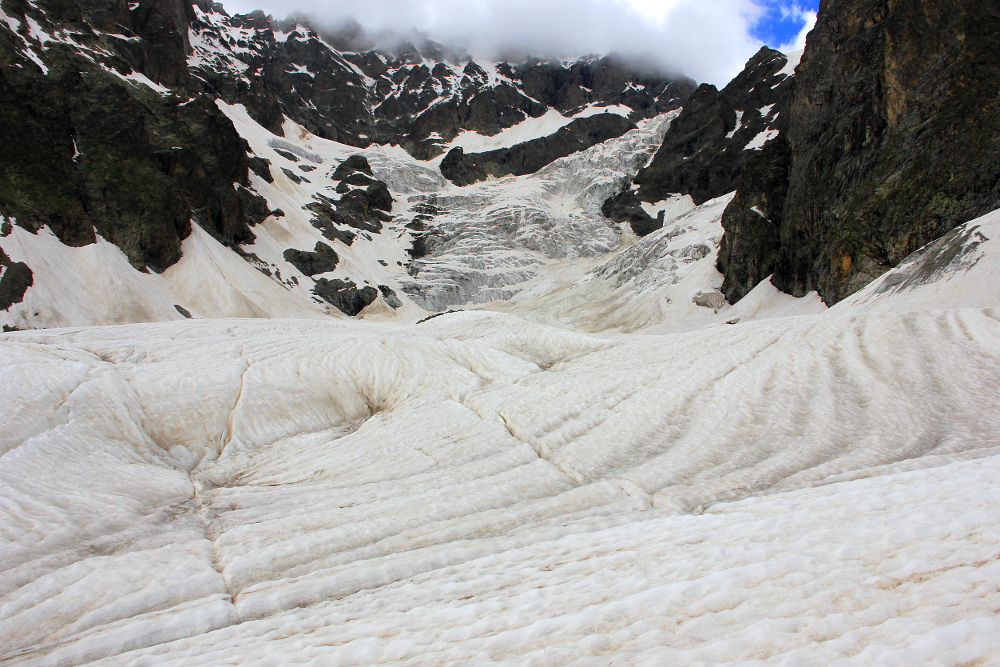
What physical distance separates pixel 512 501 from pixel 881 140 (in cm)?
3382

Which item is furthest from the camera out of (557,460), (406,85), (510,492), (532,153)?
(406,85)

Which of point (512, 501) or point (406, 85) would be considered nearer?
point (512, 501)

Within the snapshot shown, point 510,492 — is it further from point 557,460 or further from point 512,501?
point 557,460

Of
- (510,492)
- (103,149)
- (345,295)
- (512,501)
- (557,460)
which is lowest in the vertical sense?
(512,501)

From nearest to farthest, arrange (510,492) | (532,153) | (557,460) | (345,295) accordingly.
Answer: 1. (510,492)
2. (557,460)
3. (345,295)
4. (532,153)

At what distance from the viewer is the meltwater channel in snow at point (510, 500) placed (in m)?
3.38

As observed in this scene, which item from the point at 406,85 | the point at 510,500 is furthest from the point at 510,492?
the point at 406,85

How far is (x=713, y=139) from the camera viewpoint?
78.1 metres

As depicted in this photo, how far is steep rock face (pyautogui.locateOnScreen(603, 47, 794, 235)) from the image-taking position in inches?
2820

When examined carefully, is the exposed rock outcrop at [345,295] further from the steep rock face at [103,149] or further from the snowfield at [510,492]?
→ the snowfield at [510,492]

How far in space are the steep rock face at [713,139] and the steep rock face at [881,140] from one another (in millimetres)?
35530

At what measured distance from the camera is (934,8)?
2617 centimetres

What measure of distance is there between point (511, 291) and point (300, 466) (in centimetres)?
6323

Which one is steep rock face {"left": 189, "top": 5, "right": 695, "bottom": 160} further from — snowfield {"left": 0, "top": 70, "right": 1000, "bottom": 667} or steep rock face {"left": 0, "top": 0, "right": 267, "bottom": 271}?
snowfield {"left": 0, "top": 70, "right": 1000, "bottom": 667}
